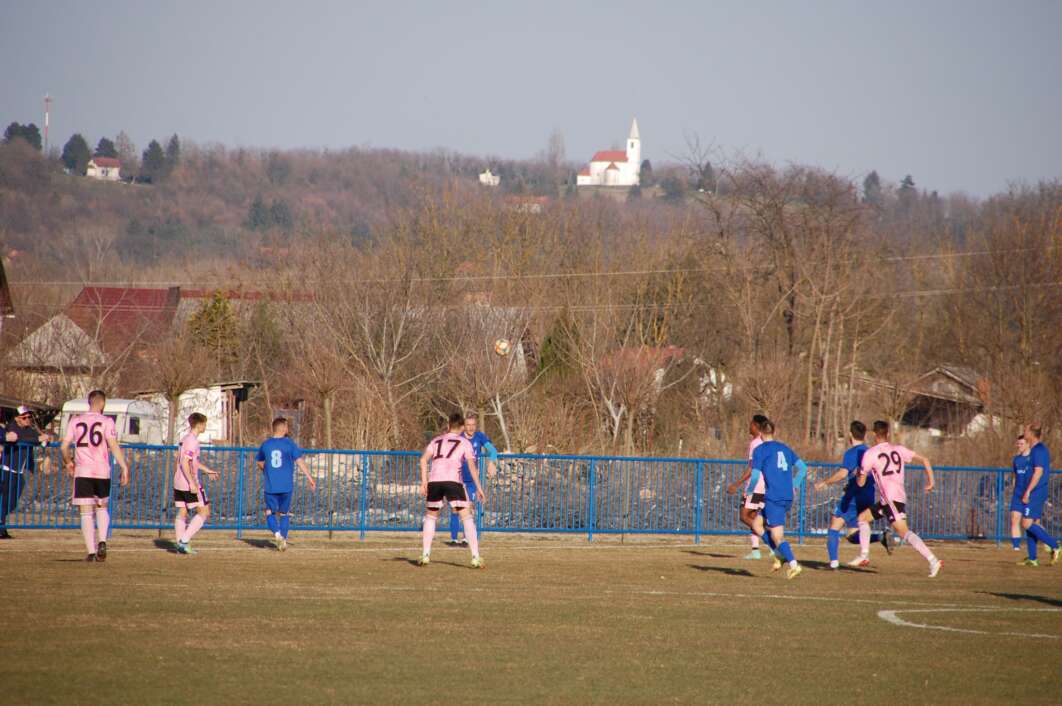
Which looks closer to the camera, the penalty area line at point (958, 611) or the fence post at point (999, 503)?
the penalty area line at point (958, 611)

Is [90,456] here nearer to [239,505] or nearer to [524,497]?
[239,505]

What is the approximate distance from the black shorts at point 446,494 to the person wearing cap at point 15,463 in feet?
23.4

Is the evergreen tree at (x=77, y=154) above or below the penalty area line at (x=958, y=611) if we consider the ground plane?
above

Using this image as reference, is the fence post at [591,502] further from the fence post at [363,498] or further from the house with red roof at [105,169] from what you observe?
the house with red roof at [105,169]

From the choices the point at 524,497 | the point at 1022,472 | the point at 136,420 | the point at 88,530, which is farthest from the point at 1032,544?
the point at 136,420

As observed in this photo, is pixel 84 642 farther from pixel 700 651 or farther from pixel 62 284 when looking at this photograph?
pixel 62 284

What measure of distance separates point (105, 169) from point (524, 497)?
12951 centimetres

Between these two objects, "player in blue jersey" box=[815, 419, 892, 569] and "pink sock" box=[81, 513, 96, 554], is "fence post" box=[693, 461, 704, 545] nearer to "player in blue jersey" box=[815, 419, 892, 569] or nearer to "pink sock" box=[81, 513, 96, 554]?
"player in blue jersey" box=[815, 419, 892, 569]

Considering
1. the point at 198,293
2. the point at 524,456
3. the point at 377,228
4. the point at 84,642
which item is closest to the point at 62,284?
the point at 198,293

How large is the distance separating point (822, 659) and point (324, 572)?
767 cm

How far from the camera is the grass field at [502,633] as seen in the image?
836 centimetres

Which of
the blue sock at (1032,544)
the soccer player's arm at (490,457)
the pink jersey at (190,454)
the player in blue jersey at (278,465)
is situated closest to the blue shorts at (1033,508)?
the blue sock at (1032,544)

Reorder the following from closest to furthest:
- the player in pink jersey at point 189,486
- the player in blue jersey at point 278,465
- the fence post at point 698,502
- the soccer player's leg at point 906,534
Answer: the soccer player's leg at point 906,534, the player in pink jersey at point 189,486, the player in blue jersey at point 278,465, the fence post at point 698,502

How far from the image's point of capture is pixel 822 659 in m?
9.98
